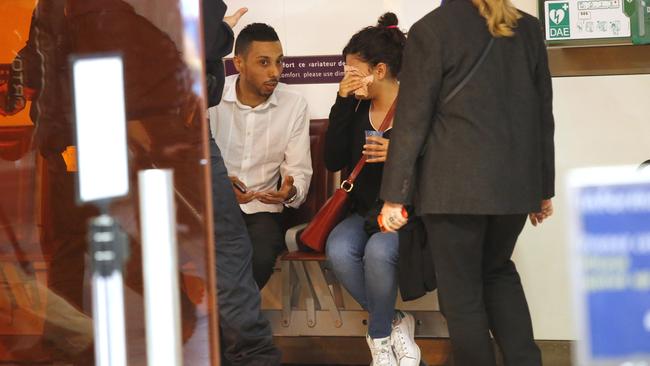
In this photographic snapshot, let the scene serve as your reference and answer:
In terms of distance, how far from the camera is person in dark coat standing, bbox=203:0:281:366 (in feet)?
11.0

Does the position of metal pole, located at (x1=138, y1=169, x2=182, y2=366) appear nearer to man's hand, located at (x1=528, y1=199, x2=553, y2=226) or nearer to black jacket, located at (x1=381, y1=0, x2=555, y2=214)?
black jacket, located at (x1=381, y1=0, x2=555, y2=214)

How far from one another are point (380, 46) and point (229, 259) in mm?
1306

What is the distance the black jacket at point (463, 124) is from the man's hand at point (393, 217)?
1.8 inches

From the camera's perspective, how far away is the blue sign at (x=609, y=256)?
1669mm

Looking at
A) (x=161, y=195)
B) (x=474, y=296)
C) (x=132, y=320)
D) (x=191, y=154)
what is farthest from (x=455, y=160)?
(x=161, y=195)

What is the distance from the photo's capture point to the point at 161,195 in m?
1.91

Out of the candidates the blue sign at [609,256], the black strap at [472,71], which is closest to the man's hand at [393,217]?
the black strap at [472,71]

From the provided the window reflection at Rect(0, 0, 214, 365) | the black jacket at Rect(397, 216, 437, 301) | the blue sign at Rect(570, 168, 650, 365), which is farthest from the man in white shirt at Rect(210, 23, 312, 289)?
the blue sign at Rect(570, 168, 650, 365)

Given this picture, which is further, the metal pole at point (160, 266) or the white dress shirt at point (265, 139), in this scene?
the white dress shirt at point (265, 139)

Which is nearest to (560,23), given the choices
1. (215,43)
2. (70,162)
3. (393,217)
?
(393,217)

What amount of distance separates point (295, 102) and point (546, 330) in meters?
1.67

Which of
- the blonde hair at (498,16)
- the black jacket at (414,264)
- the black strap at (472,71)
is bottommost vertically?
the black jacket at (414,264)

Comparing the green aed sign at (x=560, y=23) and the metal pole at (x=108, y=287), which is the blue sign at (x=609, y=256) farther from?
the green aed sign at (x=560, y=23)

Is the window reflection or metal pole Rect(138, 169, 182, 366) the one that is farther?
the window reflection
